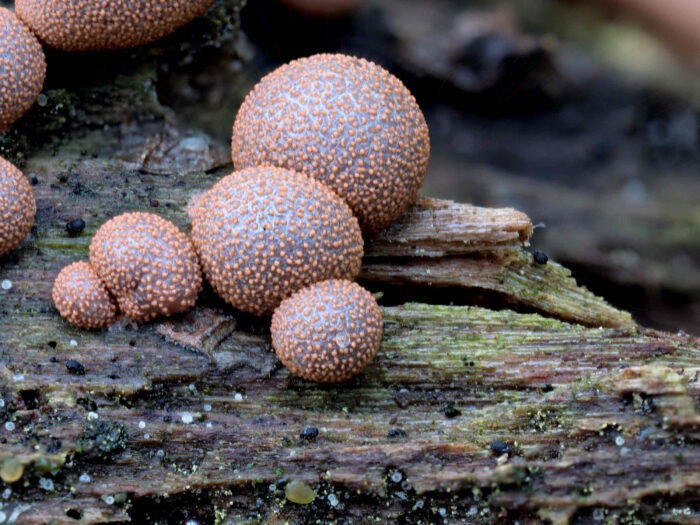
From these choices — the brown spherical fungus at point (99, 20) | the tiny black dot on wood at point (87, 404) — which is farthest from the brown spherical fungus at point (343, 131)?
the tiny black dot on wood at point (87, 404)

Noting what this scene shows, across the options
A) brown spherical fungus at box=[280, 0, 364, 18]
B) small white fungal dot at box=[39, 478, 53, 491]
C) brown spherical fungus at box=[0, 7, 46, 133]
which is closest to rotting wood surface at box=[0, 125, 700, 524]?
small white fungal dot at box=[39, 478, 53, 491]

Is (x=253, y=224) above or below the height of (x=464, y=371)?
above

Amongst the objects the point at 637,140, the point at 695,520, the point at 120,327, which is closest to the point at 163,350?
the point at 120,327

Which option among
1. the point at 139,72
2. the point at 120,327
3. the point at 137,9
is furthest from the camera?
the point at 139,72

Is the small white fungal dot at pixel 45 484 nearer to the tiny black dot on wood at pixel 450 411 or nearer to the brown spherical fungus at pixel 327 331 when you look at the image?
the brown spherical fungus at pixel 327 331

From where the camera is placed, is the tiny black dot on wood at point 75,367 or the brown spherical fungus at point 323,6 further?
the brown spherical fungus at point 323,6

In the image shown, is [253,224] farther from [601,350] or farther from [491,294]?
[601,350]

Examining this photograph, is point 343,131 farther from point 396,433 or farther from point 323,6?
point 323,6
